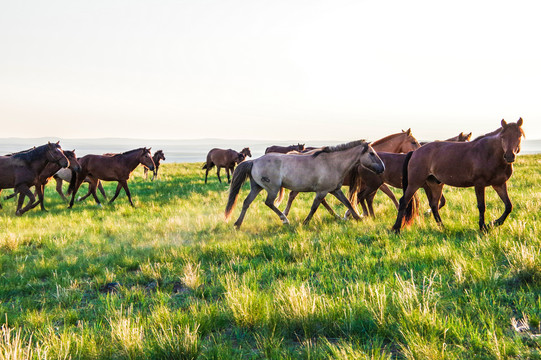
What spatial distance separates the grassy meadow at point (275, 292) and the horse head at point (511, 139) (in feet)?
4.20

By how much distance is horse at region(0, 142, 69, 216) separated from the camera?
11.6 metres

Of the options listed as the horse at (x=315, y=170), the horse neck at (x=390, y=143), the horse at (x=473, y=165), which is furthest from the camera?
the horse neck at (x=390, y=143)

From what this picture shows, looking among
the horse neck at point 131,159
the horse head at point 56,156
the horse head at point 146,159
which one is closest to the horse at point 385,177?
the horse head at point 146,159

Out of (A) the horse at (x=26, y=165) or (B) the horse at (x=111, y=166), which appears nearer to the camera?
(A) the horse at (x=26, y=165)

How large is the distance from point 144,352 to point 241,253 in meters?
3.41

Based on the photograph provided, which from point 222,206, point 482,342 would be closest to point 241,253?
point 482,342

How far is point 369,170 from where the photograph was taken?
360 inches

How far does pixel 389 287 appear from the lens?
3.99 metres

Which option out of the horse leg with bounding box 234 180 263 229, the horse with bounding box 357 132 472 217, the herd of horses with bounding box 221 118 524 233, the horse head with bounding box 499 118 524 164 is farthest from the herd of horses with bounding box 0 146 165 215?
the horse head with bounding box 499 118 524 164

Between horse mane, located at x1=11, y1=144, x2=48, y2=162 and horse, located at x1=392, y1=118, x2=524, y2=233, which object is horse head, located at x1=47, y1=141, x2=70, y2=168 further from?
horse, located at x1=392, y1=118, x2=524, y2=233

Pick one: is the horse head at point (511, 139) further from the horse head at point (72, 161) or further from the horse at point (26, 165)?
the horse head at point (72, 161)

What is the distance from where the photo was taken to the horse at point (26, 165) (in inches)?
458

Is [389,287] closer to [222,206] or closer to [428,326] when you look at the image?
[428,326]

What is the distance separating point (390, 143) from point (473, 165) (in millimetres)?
4528
